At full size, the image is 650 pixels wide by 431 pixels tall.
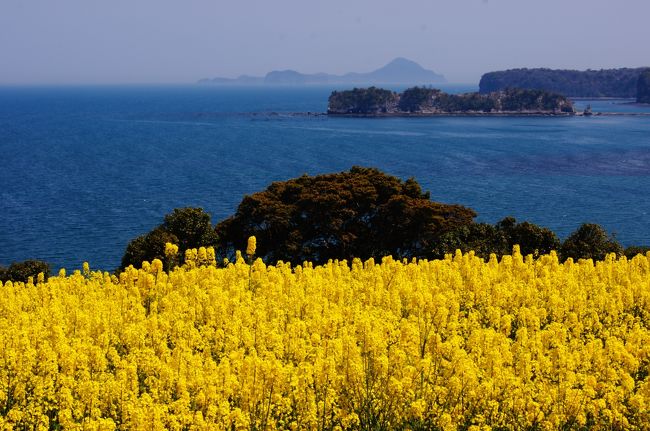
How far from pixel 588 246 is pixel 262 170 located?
244 ft

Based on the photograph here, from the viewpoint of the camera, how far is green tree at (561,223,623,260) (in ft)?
128

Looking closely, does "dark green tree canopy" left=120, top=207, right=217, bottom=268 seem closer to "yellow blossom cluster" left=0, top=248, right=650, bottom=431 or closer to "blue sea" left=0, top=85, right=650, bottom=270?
"yellow blossom cluster" left=0, top=248, right=650, bottom=431

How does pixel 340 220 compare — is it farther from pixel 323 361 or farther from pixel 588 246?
pixel 323 361

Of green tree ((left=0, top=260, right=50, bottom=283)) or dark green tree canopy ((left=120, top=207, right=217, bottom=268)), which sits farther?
green tree ((left=0, top=260, right=50, bottom=283))

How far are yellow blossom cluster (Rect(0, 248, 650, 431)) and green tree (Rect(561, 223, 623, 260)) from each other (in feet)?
53.8

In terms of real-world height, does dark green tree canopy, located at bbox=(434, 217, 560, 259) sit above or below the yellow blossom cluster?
below

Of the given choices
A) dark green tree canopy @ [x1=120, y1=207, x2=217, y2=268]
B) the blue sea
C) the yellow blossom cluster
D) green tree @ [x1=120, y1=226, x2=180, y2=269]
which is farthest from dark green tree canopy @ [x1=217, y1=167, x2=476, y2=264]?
the blue sea

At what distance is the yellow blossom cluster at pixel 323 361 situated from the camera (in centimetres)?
1445

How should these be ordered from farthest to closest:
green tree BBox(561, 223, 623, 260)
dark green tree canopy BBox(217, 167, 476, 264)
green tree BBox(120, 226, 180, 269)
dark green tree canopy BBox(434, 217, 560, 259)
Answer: dark green tree canopy BBox(217, 167, 476, 264)
dark green tree canopy BBox(434, 217, 560, 259)
green tree BBox(561, 223, 623, 260)
green tree BBox(120, 226, 180, 269)

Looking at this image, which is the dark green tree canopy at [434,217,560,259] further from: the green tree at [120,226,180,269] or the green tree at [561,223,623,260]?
the green tree at [120,226,180,269]

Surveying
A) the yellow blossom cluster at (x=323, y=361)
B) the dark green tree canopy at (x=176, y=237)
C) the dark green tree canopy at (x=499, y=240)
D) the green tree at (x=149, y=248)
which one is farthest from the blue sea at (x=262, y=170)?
the yellow blossom cluster at (x=323, y=361)

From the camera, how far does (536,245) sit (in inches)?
1577

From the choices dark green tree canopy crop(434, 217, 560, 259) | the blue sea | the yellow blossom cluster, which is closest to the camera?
the yellow blossom cluster

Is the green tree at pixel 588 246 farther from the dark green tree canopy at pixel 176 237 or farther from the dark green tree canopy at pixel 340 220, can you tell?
the dark green tree canopy at pixel 176 237
